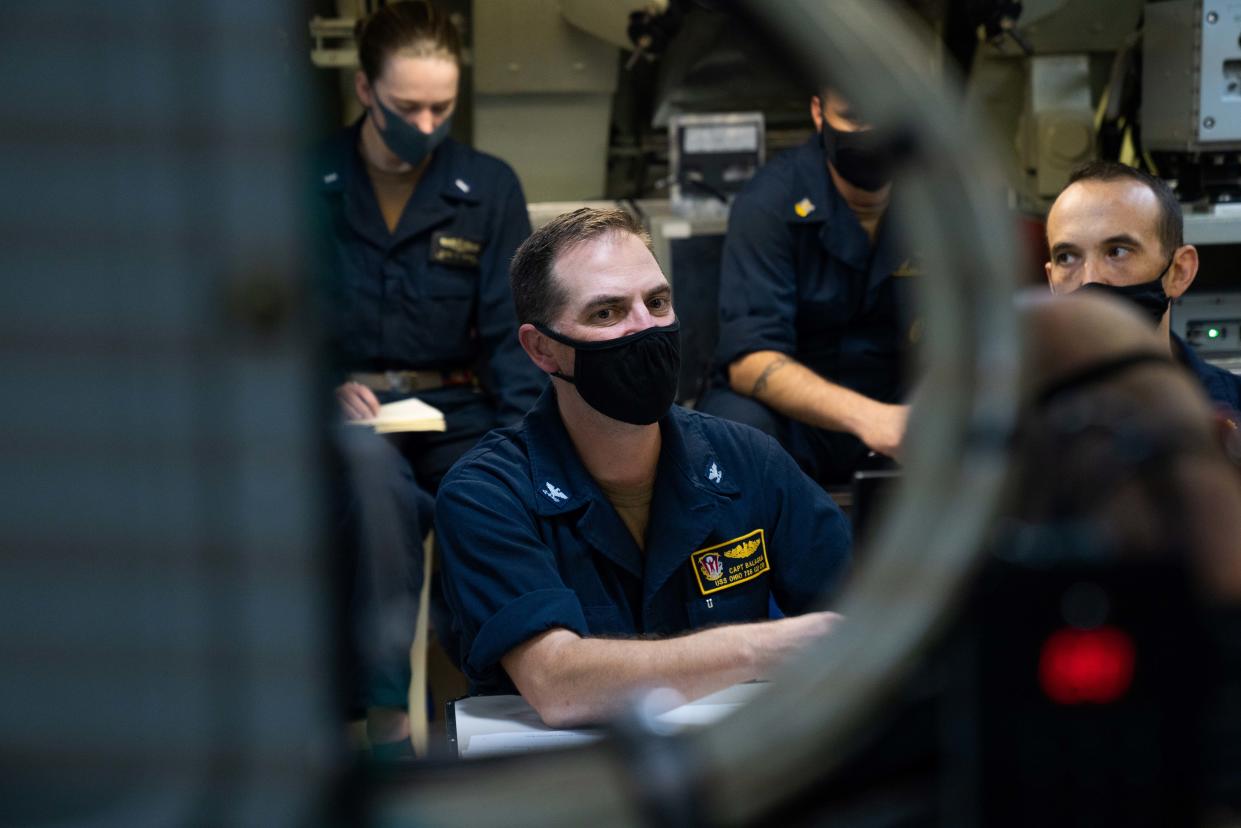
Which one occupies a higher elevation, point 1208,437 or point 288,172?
point 288,172

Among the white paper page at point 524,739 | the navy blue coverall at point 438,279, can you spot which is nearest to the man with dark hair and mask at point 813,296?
the navy blue coverall at point 438,279

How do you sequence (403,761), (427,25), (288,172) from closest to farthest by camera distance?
(288,172)
(403,761)
(427,25)

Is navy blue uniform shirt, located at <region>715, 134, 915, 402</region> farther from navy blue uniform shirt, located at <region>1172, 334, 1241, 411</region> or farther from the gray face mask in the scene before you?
navy blue uniform shirt, located at <region>1172, 334, 1241, 411</region>

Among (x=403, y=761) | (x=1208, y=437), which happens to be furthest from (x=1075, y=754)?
(x=403, y=761)

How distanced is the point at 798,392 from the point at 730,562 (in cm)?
120

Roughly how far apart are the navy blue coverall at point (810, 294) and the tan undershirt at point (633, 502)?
3.97 feet

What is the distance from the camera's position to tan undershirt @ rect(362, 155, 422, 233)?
3270 mm

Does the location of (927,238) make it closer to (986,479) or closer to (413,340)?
(986,479)

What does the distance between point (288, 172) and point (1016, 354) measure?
15.0 inches

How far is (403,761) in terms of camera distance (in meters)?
0.75

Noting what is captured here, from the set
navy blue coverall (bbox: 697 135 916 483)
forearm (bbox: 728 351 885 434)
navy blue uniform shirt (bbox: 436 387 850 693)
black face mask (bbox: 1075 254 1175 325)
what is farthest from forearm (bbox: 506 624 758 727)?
navy blue coverall (bbox: 697 135 916 483)

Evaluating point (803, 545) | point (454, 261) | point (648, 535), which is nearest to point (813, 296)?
point (454, 261)

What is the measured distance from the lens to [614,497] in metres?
1.90

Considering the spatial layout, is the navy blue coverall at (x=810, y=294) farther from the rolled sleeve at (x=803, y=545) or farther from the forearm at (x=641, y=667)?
the forearm at (x=641, y=667)
